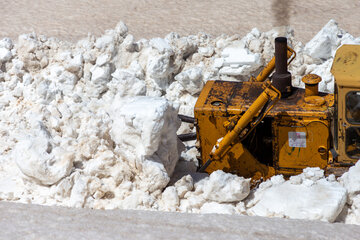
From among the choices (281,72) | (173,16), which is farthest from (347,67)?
(173,16)

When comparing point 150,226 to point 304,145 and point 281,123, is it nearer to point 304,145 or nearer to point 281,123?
point 281,123

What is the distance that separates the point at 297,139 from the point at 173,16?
6888 mm

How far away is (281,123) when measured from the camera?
21.5 ft

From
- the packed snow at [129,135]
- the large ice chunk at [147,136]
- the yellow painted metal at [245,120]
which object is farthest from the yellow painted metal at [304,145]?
the large ice chunk at [147,136]

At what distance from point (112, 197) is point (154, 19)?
7470 mm

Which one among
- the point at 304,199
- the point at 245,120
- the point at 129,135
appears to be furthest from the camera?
the point at 245,120

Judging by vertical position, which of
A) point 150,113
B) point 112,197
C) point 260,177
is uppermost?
point 150,113

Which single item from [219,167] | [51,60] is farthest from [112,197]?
[51,60]

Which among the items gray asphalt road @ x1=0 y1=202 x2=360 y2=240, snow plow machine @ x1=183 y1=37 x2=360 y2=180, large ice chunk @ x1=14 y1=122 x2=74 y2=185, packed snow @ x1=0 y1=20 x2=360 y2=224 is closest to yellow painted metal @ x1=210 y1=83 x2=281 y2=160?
snow plow machine @ x1=183 y1=37 x2=360 y2=180

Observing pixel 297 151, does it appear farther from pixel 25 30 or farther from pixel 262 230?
pixel 25 30

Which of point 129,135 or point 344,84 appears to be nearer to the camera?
point 344,84

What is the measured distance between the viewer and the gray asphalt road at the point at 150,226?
4754 mm

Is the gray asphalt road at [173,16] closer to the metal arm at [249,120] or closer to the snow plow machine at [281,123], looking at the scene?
the snow plow machine at [281,123]

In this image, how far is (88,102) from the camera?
7.98m
